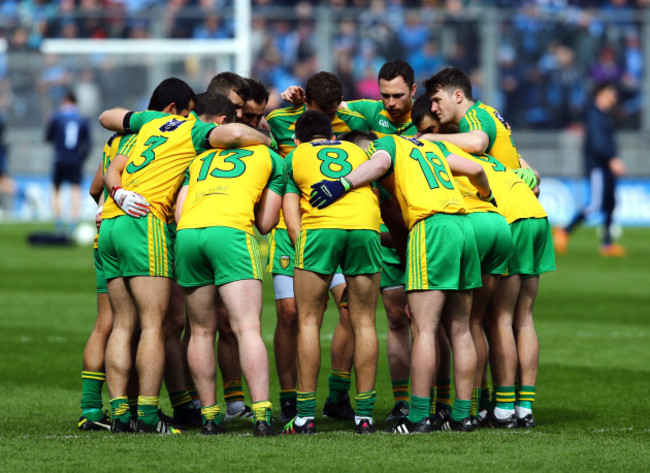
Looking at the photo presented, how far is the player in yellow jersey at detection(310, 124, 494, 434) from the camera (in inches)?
254

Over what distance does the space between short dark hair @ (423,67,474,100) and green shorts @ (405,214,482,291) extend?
3.36ft

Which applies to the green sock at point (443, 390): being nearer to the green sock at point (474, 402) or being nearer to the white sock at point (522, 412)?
the green sock at point (474, 402)

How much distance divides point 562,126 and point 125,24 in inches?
416

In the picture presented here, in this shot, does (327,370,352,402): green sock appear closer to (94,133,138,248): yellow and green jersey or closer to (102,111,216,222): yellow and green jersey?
(102,111,216,222): yellow and green jersey

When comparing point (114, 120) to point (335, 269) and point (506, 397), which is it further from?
point (506, 397)

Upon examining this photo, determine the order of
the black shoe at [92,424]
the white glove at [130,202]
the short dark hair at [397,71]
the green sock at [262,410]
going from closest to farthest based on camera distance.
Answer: the green sock at [262,410]
the white glove at [130,202]
the black shoe at [92,424]
the short dark hair at [397,71]

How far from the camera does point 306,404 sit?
652cm

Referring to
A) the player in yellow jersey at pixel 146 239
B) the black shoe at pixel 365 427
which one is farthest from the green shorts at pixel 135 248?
the black shoe at pixel 365 427

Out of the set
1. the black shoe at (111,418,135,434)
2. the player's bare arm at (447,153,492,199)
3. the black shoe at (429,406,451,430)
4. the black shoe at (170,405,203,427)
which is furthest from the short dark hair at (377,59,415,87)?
the black shoe at (111,418,135,434)

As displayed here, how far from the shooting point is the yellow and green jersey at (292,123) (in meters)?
8.18

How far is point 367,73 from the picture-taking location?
27062 mm

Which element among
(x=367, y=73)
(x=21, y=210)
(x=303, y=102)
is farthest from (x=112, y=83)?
(x=303, y=102)

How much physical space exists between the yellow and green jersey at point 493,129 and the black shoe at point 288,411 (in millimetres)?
2072

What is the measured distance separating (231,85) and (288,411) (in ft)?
7.13
